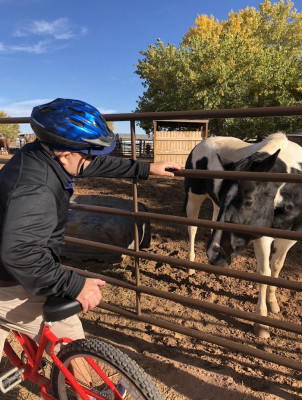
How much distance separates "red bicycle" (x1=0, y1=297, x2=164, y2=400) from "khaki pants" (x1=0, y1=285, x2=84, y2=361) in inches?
2.0

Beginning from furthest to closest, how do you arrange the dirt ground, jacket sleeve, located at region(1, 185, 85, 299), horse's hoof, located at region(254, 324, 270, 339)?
horse's hoof, located at region(254, 324, 270, 339) → the dirt ground → jacket sleeve, located at region(1, 185, 85, 299)

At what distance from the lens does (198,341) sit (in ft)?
8.44

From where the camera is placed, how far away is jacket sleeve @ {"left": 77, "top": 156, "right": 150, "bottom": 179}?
195 centimetres

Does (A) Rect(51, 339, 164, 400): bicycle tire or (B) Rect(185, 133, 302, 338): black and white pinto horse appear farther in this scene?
(B) Rect(185, 133, 302, 338): black and white pinto horse

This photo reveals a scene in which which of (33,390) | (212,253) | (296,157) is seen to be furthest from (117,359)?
(296,157)

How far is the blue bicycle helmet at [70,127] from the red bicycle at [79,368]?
0.68 metres

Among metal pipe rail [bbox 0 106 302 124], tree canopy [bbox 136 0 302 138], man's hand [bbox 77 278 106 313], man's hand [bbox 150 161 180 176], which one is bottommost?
man's hand [bbox 77 278 106 313]

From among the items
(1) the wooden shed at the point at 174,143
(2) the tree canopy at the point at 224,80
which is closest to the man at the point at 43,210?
(1) the wooden shed at the point at 174,143

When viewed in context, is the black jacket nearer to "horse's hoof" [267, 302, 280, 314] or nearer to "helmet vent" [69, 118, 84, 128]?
"helmet vent" [69, 118, 84, 128]

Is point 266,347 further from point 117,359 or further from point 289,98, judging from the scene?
point 289,98

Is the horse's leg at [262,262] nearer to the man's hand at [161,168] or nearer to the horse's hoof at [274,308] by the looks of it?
the horse's hoof at [274,308]

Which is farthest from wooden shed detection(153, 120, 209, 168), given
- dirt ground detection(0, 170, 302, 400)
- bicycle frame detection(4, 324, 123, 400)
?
bicycle frame detection(4, 324, 123, 400)

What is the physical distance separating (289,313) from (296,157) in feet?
5.23

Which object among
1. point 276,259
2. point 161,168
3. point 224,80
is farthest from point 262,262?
point 224,80
